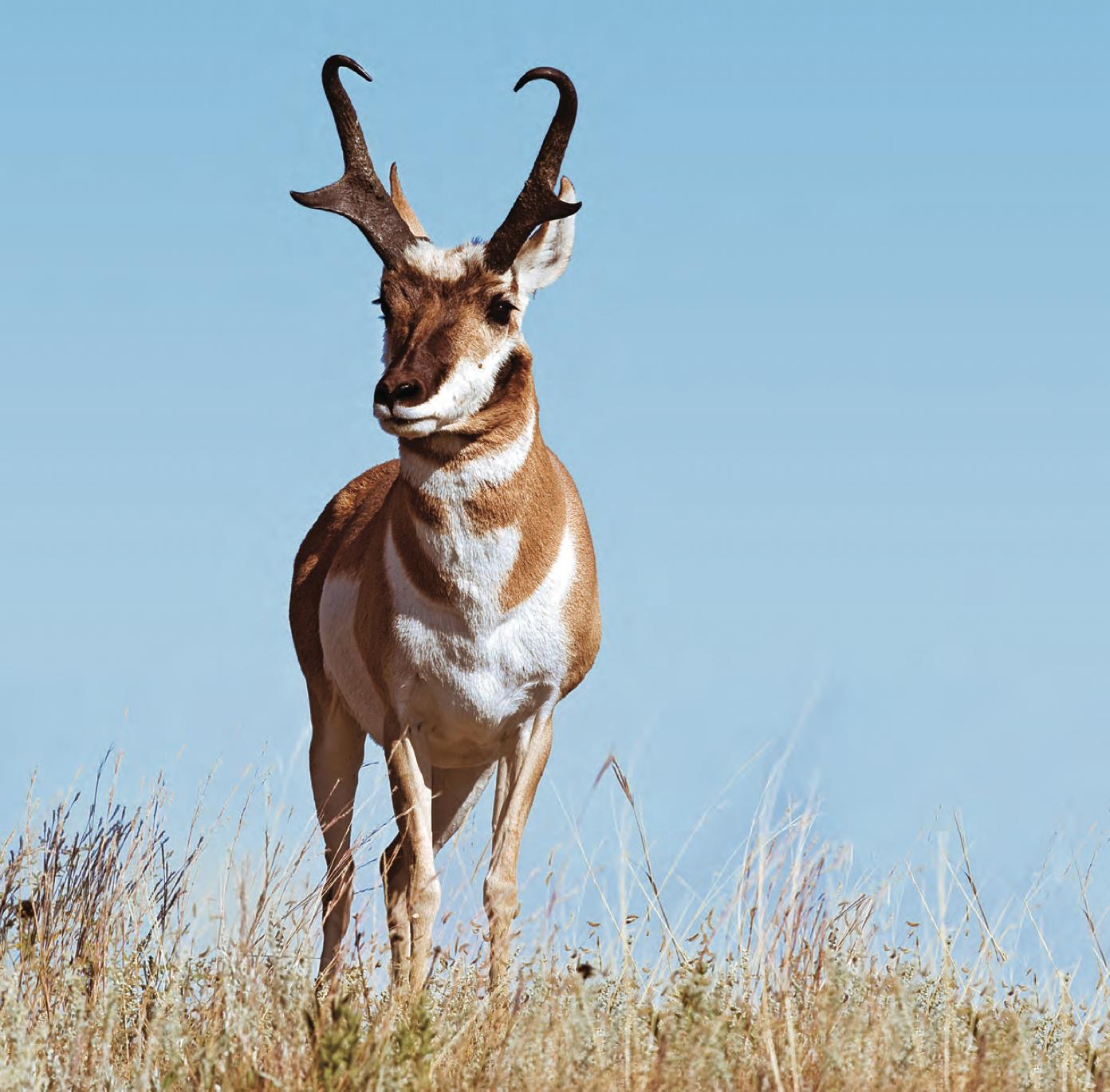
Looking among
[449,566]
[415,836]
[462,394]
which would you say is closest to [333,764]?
[415,836]

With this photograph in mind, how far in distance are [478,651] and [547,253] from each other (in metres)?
2.07

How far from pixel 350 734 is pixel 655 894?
340cm

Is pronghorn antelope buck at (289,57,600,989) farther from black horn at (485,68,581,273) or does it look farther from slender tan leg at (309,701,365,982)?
slender tan leg at (309,701,365,982)

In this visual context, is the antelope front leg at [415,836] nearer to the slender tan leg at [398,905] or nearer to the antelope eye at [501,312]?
the slender tan leg at [398,905]

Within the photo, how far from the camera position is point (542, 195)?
8.07 metres

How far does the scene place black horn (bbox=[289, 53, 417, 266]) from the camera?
27.1 ft

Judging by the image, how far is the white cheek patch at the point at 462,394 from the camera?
23.8 ft

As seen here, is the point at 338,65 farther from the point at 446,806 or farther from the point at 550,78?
the point at 446,806

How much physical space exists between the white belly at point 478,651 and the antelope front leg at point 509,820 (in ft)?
0.37

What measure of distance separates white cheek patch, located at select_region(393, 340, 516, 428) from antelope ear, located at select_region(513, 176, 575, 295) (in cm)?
53

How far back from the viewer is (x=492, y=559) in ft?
25.7

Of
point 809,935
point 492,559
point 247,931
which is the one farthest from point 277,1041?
point 492,559

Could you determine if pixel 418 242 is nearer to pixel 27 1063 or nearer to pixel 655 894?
pixel 655 894

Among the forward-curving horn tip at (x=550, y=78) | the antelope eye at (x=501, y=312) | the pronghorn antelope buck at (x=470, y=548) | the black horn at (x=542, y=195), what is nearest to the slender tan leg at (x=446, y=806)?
the pronghorn antelope buck at (x=470, y=548)
